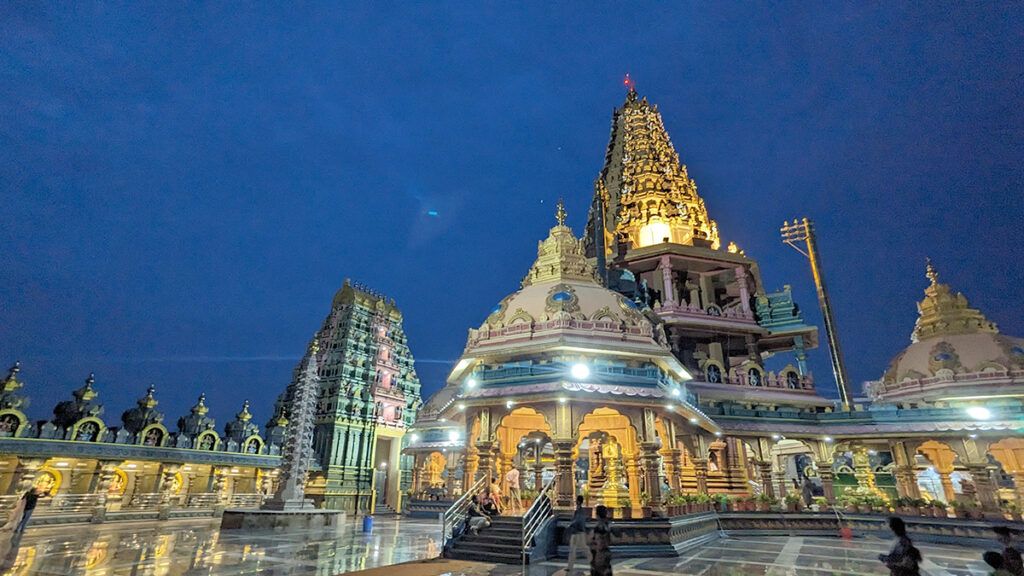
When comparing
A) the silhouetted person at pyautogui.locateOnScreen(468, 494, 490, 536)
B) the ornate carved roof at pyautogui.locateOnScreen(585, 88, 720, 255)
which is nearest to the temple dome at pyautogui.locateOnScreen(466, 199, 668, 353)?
the silhouetted person at pyautogui.locateOnScreen(468, 494, 490, 536)

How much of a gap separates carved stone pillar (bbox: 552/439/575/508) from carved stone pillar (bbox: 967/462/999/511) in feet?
55.6

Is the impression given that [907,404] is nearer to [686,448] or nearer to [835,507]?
[835,507]

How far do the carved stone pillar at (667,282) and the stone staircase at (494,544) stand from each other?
58.5 feet

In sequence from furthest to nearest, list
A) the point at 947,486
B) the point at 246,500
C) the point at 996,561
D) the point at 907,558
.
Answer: the point at 246,500, the point at 947,486, the point at 907,558, the point at 996,561

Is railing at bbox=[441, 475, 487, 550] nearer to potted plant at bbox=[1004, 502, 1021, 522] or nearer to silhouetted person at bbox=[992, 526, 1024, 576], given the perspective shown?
silhouetted person at bbox=[992, 526, 1024, 576]

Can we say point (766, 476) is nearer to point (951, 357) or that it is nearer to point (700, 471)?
point (700, 471)

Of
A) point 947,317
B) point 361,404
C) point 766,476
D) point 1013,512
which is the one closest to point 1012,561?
point 1013,512

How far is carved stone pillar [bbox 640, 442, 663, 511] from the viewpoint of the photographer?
14.5 meters

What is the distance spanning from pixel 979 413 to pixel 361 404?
37.6m

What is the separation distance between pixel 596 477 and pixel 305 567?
607 inches

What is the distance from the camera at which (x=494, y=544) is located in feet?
41.3

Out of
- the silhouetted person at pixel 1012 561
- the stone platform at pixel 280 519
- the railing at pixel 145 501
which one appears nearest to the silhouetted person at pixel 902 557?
the silhouetted person at pixel 1012 561

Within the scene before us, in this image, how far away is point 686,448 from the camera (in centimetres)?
2164

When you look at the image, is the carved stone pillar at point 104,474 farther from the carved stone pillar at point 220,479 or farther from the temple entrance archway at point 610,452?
the temple entrance archway at point 610,452
